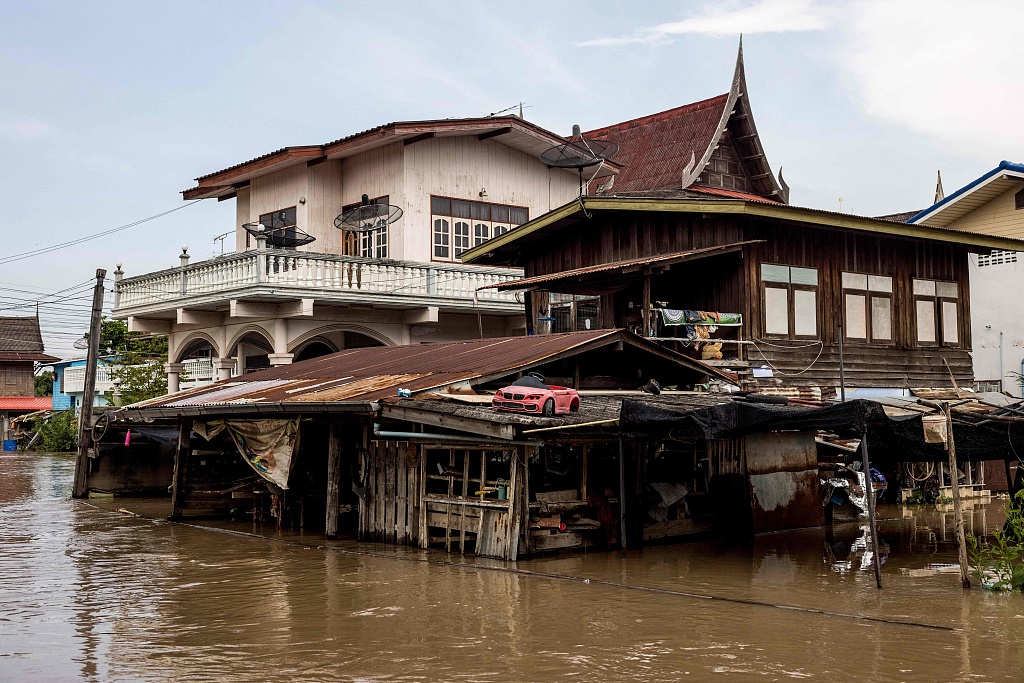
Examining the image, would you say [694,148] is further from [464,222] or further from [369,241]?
[369,241]

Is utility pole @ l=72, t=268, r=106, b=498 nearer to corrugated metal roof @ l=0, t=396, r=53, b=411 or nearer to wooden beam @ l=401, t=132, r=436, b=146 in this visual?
wooden beam @ l=401, t=132, r=436, b=146

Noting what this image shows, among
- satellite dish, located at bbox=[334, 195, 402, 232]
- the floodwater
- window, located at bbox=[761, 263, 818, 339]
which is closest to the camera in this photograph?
the floodwater

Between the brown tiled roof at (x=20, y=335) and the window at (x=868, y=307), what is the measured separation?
47963 mm

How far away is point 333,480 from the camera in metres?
16.9

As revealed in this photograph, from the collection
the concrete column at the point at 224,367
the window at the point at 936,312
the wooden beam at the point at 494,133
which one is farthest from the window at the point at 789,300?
the concrete column at the point at 224,367

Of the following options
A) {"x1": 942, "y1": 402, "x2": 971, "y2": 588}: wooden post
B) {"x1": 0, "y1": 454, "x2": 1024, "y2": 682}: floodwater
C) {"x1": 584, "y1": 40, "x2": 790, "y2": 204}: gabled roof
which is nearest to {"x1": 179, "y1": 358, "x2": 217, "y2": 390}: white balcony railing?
{"x1": 584, "y1": 40, "x2": 790, "y2": 204}: gabled roof

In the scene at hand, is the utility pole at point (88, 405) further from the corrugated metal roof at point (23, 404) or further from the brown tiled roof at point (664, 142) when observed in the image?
the corrugated metal roof at point (23, 404)

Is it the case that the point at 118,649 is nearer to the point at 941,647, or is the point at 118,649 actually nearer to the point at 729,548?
the point at 941,647

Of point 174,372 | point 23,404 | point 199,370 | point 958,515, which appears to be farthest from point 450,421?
point 23,404

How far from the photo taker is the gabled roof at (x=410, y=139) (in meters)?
25.3

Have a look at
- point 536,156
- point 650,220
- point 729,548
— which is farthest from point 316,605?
point 536,156

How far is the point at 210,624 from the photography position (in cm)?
1060

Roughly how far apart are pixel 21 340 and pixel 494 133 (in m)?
40.0

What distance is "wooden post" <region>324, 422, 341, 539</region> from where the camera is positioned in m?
16.8
